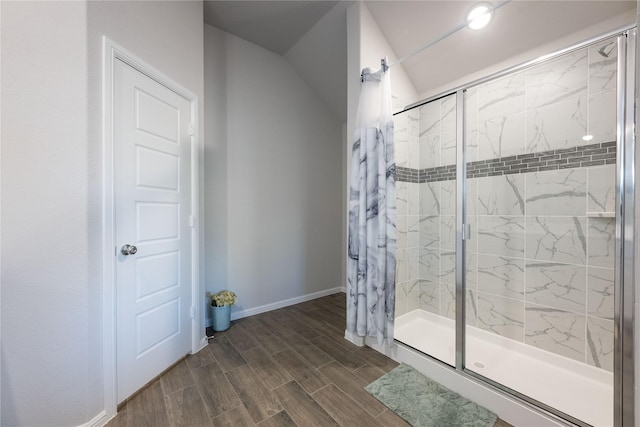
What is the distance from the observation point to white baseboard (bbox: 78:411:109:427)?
1231 mm

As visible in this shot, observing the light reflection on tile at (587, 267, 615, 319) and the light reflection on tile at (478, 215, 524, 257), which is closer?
the light reflection on tile at (587, 267, 615, 319)

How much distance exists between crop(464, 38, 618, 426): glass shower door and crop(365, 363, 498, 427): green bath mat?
252 millimetres

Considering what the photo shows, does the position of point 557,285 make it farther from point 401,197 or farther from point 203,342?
point 203,342

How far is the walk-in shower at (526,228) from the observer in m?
1.57

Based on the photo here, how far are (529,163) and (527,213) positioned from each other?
397 mm

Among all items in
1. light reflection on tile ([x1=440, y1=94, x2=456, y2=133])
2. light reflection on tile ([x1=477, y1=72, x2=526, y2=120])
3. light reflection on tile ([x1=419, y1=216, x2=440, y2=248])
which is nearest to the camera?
light reflection on tile ([x1=477, y1=72, x2=526, y2=120])

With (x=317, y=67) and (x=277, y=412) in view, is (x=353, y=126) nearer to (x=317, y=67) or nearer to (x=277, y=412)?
(x=317, y=67)

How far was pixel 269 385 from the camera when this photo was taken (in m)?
1.59

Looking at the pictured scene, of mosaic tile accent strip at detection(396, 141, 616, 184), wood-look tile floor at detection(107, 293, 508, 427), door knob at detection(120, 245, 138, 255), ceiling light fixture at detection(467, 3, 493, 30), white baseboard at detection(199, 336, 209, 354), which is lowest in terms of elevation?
wood-look tile floor at detection(107, 293, 508, 427)

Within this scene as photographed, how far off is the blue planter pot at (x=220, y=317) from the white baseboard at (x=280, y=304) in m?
0.13

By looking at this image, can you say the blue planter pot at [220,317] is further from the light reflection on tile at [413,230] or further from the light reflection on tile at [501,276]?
the light reflection on tile at [501,276]

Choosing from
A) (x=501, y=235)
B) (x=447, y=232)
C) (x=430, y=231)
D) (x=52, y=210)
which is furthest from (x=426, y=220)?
(x=52, y=210)

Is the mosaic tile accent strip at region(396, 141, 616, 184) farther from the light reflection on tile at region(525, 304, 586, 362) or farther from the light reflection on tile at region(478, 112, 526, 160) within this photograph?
the light reflection on tile at region(525, 304, 586, 362)

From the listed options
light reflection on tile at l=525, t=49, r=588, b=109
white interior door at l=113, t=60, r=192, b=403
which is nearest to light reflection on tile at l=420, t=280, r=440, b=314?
light reflection on tile at l=525, t=49, r=588, b=109
